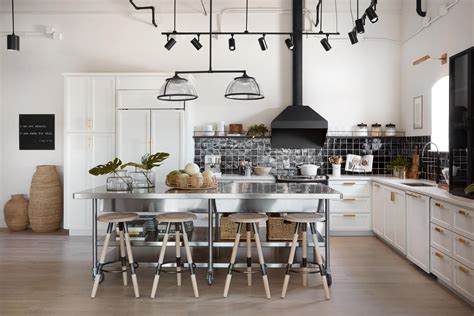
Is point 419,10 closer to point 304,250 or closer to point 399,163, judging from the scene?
point 399,163

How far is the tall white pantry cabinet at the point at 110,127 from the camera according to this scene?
19.2 feet

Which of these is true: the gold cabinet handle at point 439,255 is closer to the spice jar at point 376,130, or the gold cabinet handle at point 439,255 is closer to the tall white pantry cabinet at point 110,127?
the spice jar at point 376,130

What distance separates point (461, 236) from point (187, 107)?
3911mm

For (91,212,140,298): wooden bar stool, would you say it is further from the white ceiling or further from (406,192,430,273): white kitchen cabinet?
the white ceiling

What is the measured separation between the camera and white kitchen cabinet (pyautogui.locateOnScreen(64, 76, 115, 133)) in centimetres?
593

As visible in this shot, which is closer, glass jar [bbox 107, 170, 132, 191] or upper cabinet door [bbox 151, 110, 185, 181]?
glass jar [bbox 107, 170, 132, 191]

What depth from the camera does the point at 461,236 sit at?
3.39 metres

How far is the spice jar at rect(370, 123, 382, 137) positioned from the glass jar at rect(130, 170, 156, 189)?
154 inches

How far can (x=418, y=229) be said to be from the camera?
4238 mm

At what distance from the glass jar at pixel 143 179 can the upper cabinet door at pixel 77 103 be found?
222cm

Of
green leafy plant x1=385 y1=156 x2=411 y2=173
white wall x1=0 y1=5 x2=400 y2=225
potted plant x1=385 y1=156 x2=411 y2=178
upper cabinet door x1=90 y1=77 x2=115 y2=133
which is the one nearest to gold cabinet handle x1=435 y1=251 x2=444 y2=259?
potted plant x1=385 y1=156 x2=411 y2=178

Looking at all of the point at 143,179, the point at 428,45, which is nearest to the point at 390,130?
the point at 428,45

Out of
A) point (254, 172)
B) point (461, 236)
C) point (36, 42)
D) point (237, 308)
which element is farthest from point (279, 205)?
point (36, 42)

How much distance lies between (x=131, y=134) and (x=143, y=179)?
75.3 inches
